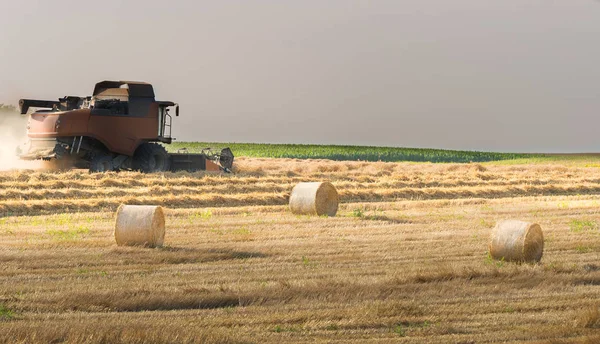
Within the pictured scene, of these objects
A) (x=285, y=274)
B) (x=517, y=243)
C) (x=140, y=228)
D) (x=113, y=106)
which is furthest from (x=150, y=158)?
(x=285, y=274)

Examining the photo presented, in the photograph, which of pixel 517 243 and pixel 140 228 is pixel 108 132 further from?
pixel 517 243

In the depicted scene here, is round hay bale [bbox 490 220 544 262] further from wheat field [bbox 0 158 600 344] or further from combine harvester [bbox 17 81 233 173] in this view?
combine harvester [bbox 17 81 233 173]

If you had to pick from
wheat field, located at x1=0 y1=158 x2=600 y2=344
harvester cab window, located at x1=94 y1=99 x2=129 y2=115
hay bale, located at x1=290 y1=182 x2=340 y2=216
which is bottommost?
wheat field, located at x1=0 y1=158 x2=600 y2=344

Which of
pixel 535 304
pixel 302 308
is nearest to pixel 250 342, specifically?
pixel 302 308

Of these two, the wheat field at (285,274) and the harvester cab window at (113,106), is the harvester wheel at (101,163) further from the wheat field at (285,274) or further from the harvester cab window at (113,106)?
the wheat field at (285,274)

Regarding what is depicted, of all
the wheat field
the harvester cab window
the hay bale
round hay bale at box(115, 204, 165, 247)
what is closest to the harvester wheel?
the harvester cab window

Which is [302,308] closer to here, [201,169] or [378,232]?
[378,232]

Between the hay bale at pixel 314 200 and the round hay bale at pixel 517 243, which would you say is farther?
the hay bale at pixel 314 200

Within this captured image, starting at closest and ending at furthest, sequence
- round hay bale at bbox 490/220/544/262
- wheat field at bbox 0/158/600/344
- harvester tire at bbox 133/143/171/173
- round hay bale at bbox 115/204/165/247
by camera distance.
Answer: wheat field at bbox 0/158/600/344, round hay bale at bbox 490/220/544/262, round hay bale at bbox 115/204/165/247, harvester tire at bbox 133/143/171/173

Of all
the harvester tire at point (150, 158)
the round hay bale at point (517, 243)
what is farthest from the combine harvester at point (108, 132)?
the round hay bale at point (517, 243)

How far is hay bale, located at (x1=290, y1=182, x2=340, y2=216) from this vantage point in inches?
828

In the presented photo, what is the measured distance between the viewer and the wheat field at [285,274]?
28.8 ft

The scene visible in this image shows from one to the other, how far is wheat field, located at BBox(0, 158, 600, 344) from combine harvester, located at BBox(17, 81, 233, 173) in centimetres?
657

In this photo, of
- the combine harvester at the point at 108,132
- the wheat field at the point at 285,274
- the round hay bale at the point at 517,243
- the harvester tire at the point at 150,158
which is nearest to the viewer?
the wheat field at the point at 285,274
